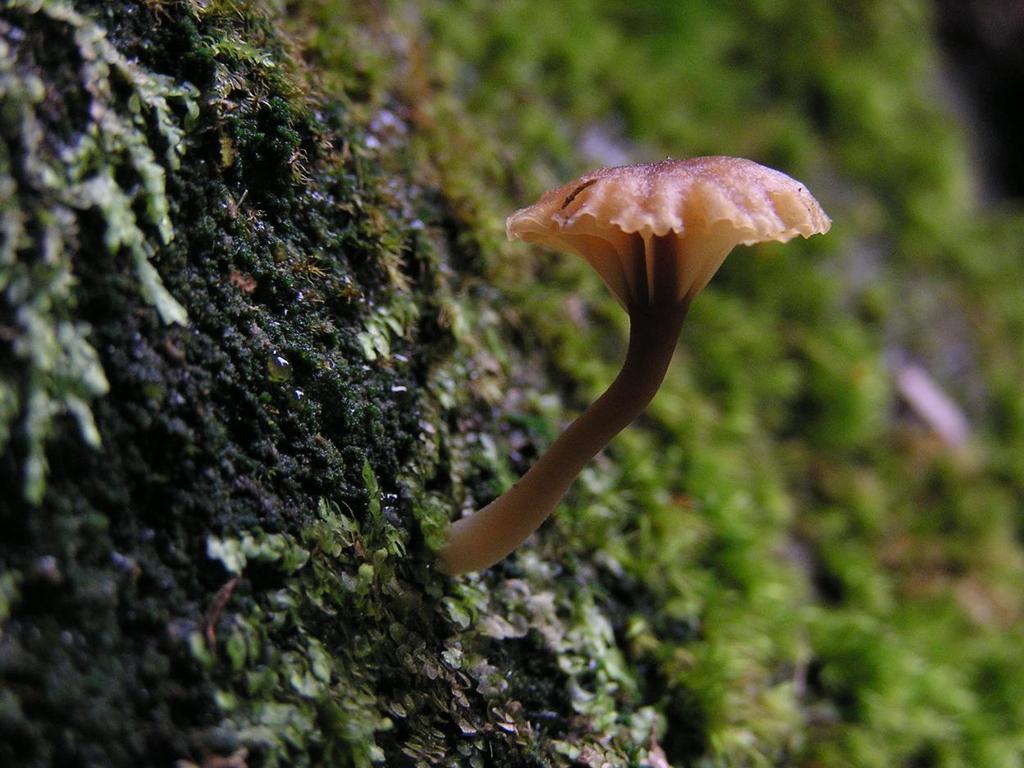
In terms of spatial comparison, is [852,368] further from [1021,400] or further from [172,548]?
[172,548]

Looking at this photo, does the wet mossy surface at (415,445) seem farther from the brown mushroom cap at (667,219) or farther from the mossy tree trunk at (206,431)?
the brown mushroom cap at (667,219)

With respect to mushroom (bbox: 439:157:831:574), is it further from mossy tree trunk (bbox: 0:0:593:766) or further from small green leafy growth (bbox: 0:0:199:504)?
small green leafy growth (bbox: 0:0:199:504)

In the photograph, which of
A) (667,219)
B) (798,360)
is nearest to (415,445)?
(667,219)

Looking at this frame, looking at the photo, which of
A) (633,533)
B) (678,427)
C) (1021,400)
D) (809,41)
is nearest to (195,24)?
(633,533)

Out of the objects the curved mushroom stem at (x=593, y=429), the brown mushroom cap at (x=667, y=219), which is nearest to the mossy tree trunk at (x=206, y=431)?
the curved mushroom stem at (x=593, y=429)

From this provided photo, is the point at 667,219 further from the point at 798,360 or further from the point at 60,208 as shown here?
the point at 798,360

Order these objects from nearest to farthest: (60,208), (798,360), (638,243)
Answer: (60,208)
(638,243)
(798,360)
